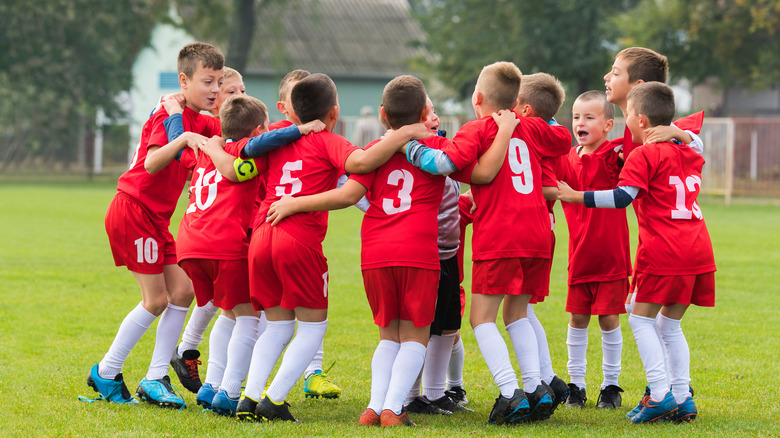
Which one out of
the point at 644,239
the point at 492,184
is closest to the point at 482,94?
the point at 492,184

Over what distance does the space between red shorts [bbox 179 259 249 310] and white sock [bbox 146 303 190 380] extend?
44cm

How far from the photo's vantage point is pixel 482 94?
15.9ft

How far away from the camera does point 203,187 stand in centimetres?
500

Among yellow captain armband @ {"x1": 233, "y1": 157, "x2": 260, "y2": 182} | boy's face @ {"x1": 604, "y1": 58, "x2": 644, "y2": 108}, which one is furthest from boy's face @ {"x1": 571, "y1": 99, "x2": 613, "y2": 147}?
yellow captain armband @ {"x1": 233, "y1": 157, "x2": 260, "y2": 182}

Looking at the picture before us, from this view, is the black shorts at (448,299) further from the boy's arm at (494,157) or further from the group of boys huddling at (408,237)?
the boy's arm at (494,157)

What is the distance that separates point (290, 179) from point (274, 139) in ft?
0.79

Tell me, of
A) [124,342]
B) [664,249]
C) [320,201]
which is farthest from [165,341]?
[664,249]

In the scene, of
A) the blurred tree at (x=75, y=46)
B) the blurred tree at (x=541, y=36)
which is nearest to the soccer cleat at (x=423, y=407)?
the blurred tree at (x=541, y=36)

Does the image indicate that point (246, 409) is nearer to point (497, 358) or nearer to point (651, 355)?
point (497, 358)

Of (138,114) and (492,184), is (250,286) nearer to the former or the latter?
(492,184)

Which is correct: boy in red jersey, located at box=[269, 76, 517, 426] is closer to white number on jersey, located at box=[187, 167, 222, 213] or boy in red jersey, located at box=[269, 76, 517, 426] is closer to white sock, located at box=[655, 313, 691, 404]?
white number on jersey, located at box=[187, 167, 222, 213]

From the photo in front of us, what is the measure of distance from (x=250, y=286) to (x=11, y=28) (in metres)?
34.3

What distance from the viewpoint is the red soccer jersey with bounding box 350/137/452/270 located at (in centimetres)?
457

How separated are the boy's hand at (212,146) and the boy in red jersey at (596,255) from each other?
1.99 metres
